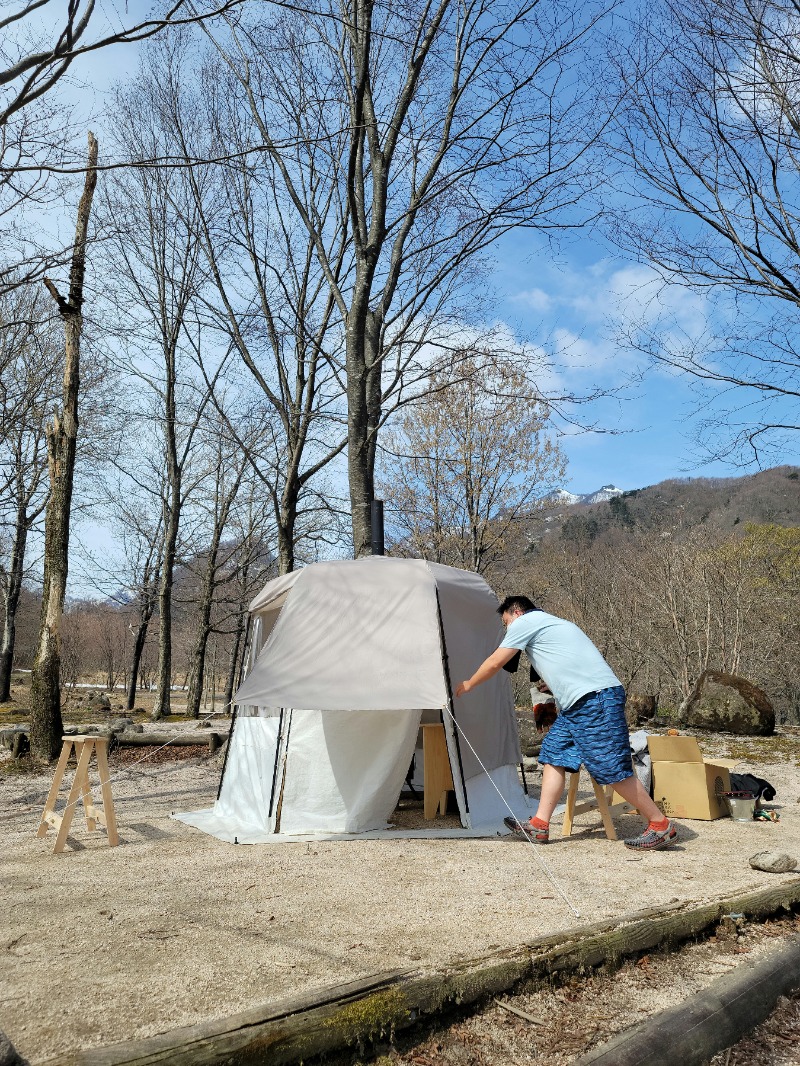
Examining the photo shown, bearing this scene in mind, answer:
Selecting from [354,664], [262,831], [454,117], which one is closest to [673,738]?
[354,664]

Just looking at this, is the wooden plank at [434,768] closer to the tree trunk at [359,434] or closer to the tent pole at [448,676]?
the tent pole at [448,676]

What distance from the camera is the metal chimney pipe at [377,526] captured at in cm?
902

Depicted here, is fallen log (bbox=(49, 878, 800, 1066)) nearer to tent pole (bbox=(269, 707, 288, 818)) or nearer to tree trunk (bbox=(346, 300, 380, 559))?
tent pole (bbox=(269, 707, 288, 818))

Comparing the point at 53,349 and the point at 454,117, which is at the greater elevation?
the point at 53,349

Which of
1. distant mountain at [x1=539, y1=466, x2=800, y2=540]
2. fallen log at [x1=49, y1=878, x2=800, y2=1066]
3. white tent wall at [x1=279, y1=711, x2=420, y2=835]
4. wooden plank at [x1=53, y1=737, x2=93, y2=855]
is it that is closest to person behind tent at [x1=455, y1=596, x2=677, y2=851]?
white tent wall at [x1=279, y1=711, x2=420, y2=835]

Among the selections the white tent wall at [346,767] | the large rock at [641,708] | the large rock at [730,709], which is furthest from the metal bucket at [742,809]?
the large rock at [641,708]

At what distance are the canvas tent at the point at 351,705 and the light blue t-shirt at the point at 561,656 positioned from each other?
2.21ft

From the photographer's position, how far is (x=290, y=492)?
43.8 ft

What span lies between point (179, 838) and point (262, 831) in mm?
609

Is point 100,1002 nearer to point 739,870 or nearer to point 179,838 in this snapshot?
point 179,838

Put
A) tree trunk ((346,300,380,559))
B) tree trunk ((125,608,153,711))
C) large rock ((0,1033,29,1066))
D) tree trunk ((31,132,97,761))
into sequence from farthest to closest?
tree trunk ((125,608,153,711)), tree trunk ((31,132,97,761)), tree trunk ((346,300,380,559)), large rock ((0,1033,29,1066))

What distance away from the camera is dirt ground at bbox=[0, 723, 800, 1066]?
2.72m

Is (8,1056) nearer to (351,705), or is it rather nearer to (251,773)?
(351,705)

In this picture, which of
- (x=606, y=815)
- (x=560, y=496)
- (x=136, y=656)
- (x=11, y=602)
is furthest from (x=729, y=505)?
(x=606, y=815)
